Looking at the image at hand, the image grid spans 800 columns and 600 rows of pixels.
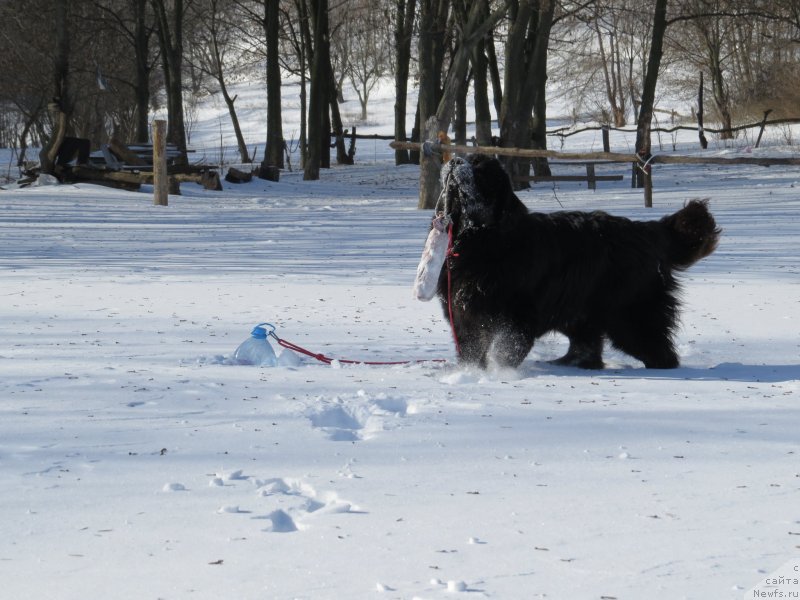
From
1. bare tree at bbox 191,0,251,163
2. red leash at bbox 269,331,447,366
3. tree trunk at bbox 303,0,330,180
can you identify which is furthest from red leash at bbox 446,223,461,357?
bare tree at bbox 191,0,251,163

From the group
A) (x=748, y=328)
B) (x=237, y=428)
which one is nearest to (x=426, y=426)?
(x=237, y=428)

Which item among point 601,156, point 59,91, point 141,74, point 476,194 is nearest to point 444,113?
point 601,156

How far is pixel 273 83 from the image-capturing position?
29719 mm

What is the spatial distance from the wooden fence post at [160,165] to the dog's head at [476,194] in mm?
13934

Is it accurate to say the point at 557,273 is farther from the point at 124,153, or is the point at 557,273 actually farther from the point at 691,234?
the point at 124,153

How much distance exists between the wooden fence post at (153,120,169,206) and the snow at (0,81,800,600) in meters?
10.5

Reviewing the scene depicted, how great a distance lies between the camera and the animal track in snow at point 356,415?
4148mm

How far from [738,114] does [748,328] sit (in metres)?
41.2

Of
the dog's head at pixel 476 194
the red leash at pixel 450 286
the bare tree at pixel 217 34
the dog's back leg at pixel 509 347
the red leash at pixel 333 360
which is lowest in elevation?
the red leash at pixel 333 360

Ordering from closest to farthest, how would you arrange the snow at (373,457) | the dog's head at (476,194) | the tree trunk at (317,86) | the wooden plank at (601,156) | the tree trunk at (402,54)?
the snow at (373,457) < the dog's head at (476,194) < the wooden plank at (601,156) < the tree trunk at (317,86) < the tree trunk at (402,54)

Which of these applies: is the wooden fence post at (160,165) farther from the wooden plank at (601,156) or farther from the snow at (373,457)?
the snow at (373,457)

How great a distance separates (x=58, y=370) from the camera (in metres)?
5.27

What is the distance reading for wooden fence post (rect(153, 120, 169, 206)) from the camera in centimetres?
1855

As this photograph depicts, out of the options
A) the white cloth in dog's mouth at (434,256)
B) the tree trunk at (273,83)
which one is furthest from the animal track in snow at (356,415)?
the tree trunk at (273,83)
